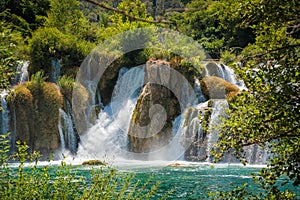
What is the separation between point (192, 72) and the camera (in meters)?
20.2

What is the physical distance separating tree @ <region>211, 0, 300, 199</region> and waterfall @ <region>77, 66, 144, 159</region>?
15897 mm

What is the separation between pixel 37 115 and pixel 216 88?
9140 mm

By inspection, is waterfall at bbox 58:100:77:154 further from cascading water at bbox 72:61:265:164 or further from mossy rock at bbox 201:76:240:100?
mossy rock at bbox 201:76:240:100

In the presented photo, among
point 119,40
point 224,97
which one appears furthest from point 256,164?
point 119,40

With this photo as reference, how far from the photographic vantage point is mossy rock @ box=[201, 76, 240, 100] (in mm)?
19234

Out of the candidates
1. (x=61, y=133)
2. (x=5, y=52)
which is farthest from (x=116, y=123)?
(x=5, y=52)

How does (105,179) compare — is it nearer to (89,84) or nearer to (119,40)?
(89,84)

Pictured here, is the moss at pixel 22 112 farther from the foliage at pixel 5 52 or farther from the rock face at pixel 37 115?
the foliage at pixel 5 52

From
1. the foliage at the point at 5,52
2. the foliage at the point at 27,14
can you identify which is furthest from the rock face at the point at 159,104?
the foliage at the point at 5,52

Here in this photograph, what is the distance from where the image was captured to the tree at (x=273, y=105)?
11.1 ft

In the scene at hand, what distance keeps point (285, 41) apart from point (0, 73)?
3.00m

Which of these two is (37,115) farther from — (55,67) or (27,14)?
(27,14)

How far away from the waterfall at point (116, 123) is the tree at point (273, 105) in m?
15.9

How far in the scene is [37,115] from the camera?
18.5 metres
